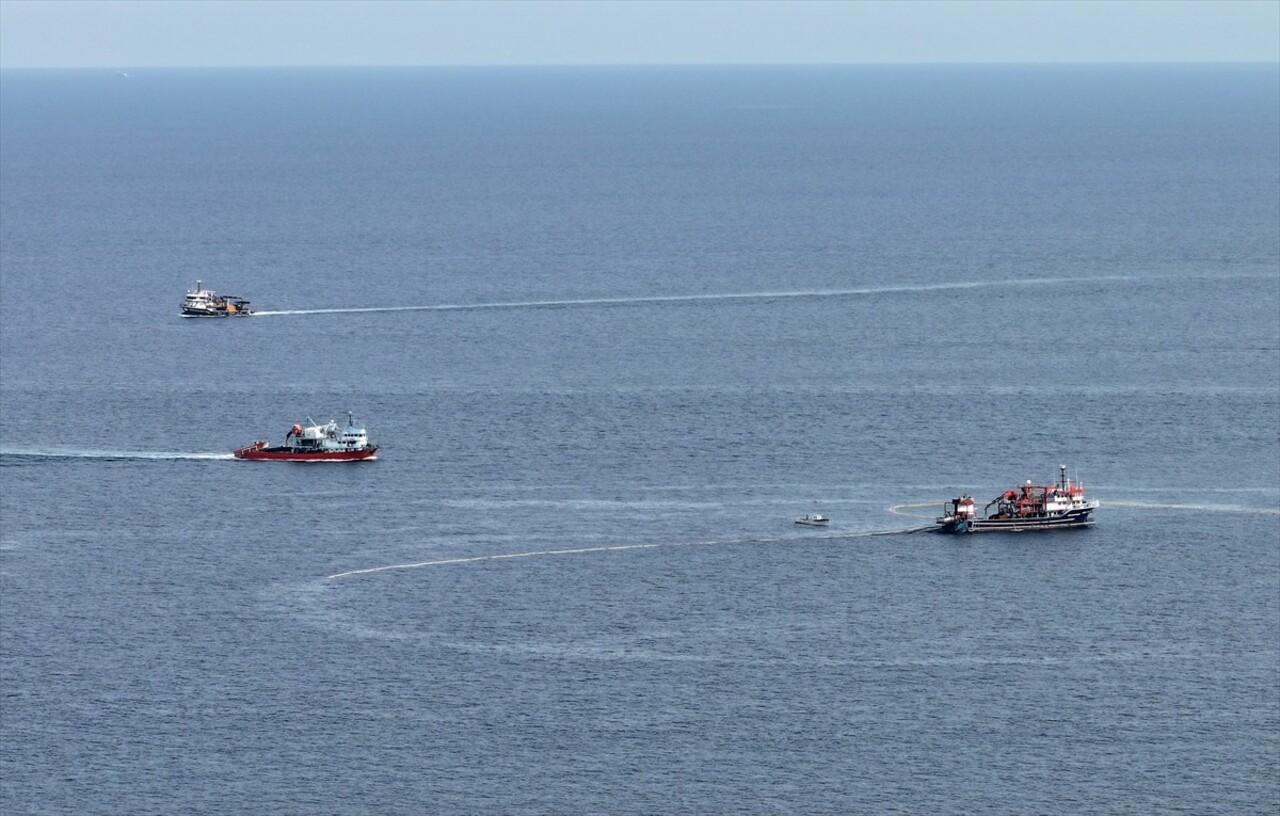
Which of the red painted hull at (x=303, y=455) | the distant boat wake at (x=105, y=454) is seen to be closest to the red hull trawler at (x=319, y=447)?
the red painted hull at (x=303, y=455)

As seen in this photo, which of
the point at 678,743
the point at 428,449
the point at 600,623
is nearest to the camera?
the point at 678,743

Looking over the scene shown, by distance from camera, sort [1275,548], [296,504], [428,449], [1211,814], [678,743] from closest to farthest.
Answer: [1211,814], [678,743], [1275,548], [296,504], [428,449]

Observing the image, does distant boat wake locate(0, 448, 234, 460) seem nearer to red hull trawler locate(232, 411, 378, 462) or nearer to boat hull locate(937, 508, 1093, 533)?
red hull trawler locate(232, 411, 378, 462)

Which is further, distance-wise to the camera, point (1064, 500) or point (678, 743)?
point (1064, 500)

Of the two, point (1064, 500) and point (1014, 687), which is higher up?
point (1064, 500)

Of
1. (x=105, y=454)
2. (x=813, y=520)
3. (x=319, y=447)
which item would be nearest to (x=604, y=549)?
(x=813, y=520)

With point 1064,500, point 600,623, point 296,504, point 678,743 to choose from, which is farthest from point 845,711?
point 296,504

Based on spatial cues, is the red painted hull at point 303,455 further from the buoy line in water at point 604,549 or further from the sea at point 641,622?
the buoy line in water at point 604,549

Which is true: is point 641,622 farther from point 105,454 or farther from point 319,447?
point 105,454

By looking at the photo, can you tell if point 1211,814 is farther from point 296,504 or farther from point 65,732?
point 296,504
